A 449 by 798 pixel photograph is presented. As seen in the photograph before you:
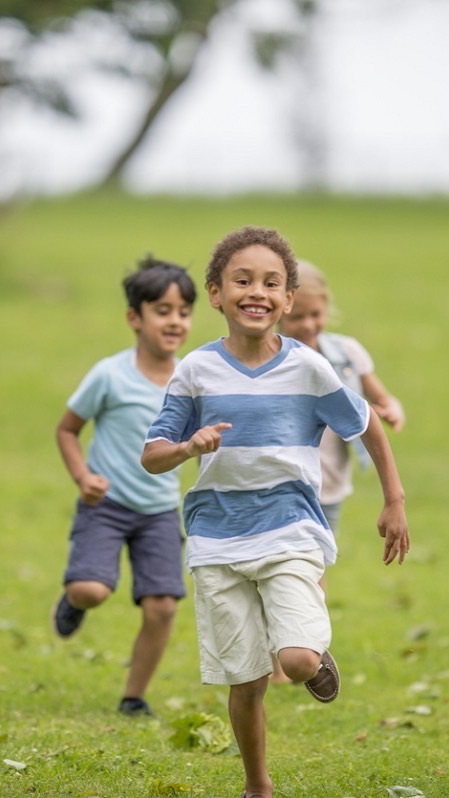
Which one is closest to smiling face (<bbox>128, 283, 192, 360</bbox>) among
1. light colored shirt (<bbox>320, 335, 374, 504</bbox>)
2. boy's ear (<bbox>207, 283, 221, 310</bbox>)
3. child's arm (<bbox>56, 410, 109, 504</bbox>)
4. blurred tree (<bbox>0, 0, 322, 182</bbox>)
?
child's arm (<bbox>56, 410, 109, 504</bbox>)

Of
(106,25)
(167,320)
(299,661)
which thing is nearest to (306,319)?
(167,320)

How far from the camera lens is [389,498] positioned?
4617 mm

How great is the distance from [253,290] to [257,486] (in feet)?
2.09

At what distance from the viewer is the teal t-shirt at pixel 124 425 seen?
622 centimetres

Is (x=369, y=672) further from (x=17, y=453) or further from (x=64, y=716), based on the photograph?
(x=17, y=453)

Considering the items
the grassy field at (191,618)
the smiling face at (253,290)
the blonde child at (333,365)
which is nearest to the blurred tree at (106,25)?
the grassy field at (191,618)

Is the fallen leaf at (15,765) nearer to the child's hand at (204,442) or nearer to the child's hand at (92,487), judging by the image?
the child's hand at (92,487)

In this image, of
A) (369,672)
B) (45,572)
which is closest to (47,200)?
(45,572)

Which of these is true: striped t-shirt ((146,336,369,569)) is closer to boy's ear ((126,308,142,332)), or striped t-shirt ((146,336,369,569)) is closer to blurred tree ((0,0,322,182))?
boy's ear ((126,308,142,332))

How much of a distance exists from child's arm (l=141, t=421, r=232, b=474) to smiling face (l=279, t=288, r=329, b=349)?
213cm

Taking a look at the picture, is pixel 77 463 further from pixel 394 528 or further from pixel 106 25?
pixel 106 25

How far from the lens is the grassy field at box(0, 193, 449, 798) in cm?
523

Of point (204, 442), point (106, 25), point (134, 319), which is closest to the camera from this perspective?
point (204, 442)

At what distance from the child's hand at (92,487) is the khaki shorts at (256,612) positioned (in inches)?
52.2
